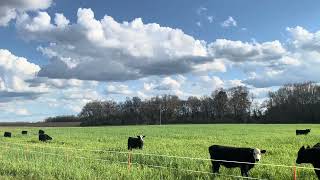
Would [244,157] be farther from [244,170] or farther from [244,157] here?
[244,170]

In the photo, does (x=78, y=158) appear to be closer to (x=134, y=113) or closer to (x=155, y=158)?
(x=155, y=158)

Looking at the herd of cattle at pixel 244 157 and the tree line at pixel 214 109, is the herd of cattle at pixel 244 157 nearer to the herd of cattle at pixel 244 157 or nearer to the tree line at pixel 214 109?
the herd of cattle at pixel 244 157

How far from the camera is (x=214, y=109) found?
558 feet

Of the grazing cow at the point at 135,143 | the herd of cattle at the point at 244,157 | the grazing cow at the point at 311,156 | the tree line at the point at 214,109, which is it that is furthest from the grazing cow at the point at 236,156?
the tree line at the point at 214,109

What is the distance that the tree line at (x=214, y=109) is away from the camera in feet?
465

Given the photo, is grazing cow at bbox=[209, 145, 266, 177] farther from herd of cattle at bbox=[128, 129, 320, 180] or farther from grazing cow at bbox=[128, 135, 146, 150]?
grazing cow at bbox=[128, 135, 146, 150]

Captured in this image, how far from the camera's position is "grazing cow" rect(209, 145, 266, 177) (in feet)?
54.8

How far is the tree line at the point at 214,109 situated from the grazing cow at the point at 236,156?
386 ft

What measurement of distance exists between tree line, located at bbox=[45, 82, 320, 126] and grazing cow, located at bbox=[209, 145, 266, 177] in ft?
386

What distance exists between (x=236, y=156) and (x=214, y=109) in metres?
154

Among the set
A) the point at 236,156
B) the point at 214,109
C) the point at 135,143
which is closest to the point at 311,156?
the point at 236,156

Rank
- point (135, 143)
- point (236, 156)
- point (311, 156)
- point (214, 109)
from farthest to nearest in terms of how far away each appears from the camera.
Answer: point (214, 109) < point (135, 143) < point (236, 156) < point (311, 156)

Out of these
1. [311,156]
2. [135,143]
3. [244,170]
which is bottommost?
[244,170]

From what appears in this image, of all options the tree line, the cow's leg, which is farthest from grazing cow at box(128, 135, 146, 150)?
the tree line
